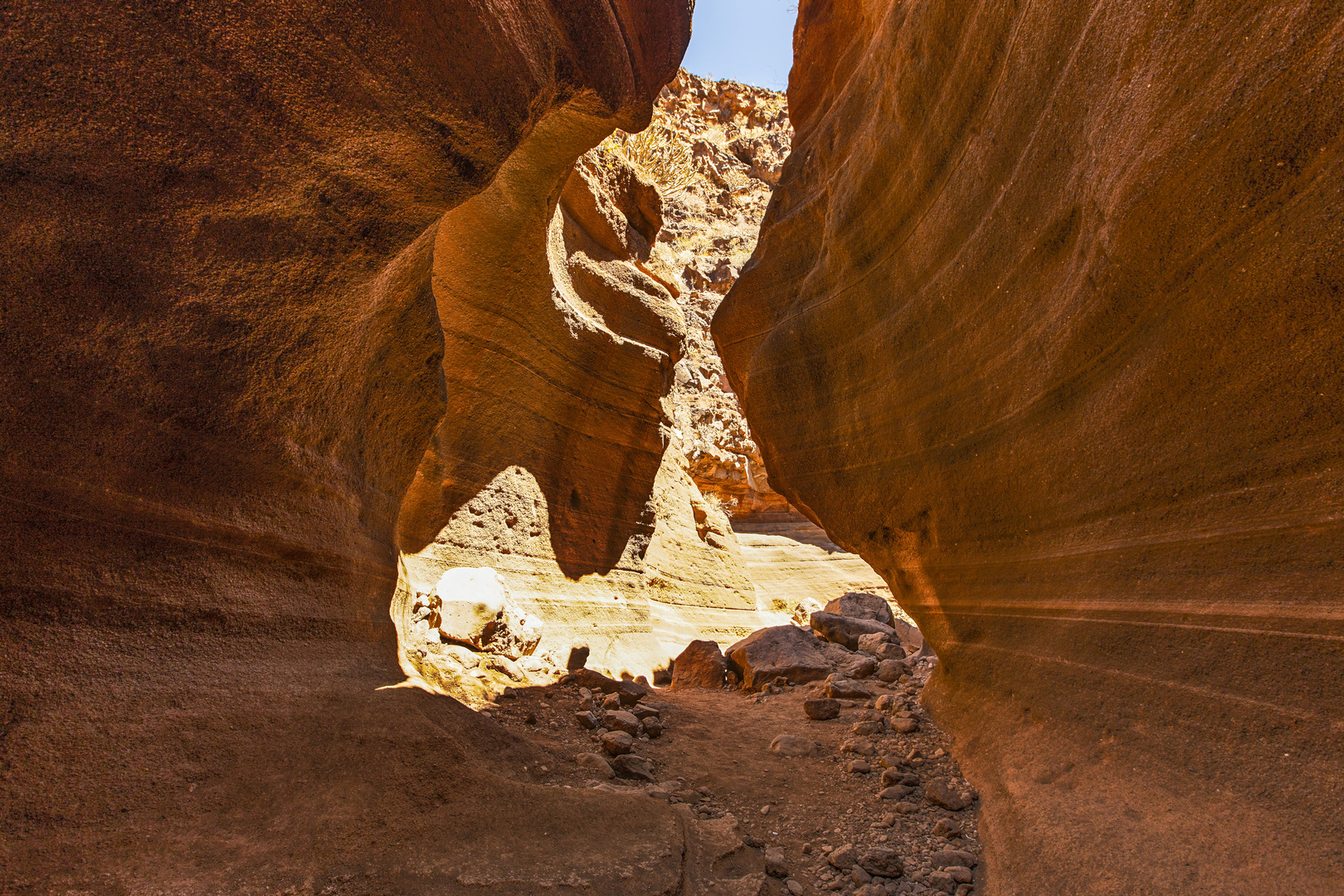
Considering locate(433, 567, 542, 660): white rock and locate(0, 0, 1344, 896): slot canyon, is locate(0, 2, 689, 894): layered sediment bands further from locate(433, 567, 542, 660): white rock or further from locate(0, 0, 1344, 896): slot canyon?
locate(433, 567, 542, 660): white rock

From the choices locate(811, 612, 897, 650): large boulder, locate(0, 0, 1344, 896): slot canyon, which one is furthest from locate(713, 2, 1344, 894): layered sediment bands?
locate(811, 612, 897, 650): large boulder

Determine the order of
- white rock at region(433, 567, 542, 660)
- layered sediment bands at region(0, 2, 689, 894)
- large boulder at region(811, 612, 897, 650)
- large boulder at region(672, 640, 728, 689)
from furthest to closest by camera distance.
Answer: large boulder at region(811, 612, 897, 650) < large boulder at region(672, 640, 728, 689) < white rock at region(433, 567, 542, 660) < layered sediment bands at region(0, 2, 689, 894)

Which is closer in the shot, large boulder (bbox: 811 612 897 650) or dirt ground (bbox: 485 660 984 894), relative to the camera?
dirt ground (bbox: 485 660 984 894)

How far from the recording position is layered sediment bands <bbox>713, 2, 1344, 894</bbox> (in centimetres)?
171

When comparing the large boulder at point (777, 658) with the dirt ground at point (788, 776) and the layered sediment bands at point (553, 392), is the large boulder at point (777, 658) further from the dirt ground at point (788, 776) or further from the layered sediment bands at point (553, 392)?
the layered sediment bands at point (553, 392)

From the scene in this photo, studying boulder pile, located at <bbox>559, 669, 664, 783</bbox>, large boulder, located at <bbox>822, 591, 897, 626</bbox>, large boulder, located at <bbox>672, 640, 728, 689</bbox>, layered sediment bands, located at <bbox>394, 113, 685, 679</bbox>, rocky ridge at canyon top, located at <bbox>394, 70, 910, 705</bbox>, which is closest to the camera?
boulder pile, located at <bbox>559, 669, 664, 783</bbox>

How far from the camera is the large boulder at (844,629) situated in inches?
288

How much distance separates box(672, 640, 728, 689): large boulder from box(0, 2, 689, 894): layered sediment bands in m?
3.94

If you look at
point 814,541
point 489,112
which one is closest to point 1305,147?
point 489,112

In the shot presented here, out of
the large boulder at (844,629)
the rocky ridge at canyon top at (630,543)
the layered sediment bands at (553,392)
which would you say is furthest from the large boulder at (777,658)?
the layered sediment bands at (553,392)

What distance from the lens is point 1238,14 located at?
5.97ft

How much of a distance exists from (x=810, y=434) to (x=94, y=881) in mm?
4967

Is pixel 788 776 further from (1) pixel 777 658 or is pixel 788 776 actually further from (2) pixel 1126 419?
(2) pixel 1126 419

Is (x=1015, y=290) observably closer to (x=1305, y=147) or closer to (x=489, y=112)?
(x=1305, y=147)
